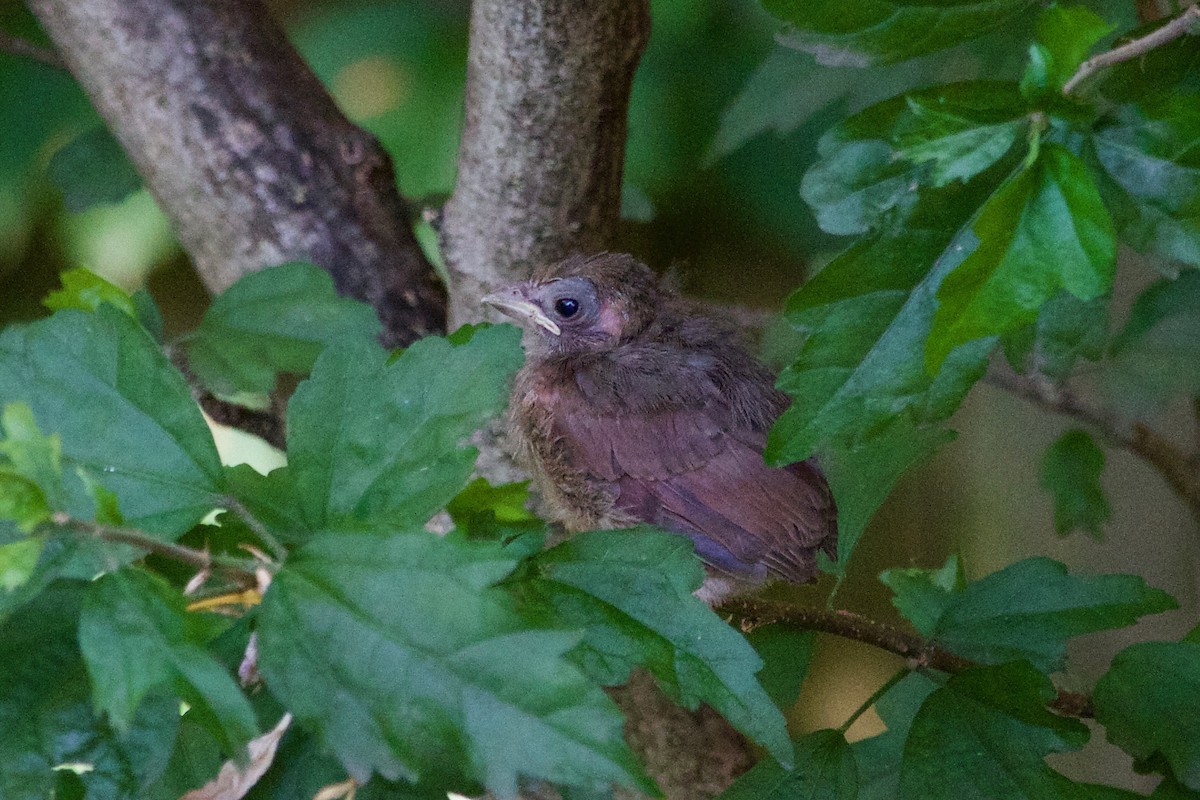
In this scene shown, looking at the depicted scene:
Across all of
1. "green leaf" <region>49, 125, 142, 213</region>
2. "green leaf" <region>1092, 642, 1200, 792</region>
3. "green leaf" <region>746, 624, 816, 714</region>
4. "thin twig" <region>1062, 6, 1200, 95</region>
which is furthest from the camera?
"green leaf" <region>49, 125, 142, 213</region>

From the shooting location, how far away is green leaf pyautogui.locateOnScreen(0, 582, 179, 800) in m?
0.69

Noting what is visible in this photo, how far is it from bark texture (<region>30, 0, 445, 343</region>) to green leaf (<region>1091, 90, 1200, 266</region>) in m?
0.93

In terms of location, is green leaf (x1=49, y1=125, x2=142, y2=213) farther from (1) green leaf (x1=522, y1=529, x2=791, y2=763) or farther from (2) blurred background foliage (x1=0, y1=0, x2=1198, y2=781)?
(1) green leaf (x1=522, y1=529, x2=791, y2=763)

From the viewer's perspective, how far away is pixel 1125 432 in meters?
1.53

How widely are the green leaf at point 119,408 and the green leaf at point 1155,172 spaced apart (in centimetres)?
59

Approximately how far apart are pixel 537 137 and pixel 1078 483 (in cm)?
94

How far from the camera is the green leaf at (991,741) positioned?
0.86 m

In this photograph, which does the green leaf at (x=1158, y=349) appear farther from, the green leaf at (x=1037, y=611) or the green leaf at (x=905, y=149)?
the green leaf at (x=905, y=149)

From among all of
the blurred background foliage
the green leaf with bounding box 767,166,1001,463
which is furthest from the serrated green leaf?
the blurred background foliage

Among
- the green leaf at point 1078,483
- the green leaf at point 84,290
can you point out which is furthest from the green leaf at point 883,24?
the green leaf at point 1078,483

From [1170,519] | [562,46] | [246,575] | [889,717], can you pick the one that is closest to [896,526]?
[1170,519]

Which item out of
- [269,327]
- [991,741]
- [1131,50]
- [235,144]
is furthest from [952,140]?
[235,144]

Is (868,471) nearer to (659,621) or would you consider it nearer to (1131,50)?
(659,621)

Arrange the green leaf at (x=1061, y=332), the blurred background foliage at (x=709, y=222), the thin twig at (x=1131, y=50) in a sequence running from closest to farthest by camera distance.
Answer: the thin twig at (x=1131, y=50)
the green leaf at (x=1061, y=332)
the blurred background foliage at (x=709, y=222)
